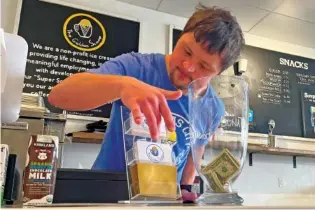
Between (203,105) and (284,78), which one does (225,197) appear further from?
(284,78)

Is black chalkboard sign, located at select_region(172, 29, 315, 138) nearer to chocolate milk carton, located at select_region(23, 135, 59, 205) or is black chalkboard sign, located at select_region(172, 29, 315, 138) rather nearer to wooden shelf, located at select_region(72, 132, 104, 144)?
wooden shelf, located at select_region(72, 132, 104, 144)

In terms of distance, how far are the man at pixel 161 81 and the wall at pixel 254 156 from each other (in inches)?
57.0

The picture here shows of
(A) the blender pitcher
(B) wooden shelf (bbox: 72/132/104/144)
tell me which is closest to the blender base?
(A) the blender pitcher

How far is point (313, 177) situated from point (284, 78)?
1028 millimetres

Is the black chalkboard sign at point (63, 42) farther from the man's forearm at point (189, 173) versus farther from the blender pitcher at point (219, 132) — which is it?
the blender pitcher at point (219, 132)

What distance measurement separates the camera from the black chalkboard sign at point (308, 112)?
11.2 feet

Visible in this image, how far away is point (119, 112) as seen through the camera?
108 centimetres

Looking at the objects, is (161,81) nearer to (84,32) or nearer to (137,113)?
(137,113)

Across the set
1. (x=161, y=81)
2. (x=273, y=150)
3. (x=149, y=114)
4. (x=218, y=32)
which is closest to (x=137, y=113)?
(x=149, y=114)

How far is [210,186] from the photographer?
2.26 feet

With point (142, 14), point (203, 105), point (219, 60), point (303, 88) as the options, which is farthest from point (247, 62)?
point (203, 105)

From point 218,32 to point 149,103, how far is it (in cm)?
39

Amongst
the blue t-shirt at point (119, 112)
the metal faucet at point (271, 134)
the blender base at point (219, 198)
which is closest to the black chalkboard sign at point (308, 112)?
the metal faucet at point (271, 134)

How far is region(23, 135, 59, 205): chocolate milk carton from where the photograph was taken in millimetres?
563
